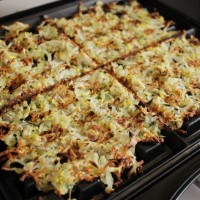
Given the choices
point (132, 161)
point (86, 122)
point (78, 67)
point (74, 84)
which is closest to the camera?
point (132, 161)

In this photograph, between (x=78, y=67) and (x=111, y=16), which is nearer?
(x=78, y=67)

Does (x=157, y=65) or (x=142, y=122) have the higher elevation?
(x=157, y=65)

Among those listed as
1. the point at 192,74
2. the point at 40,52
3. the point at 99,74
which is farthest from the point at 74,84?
the point at 192,74

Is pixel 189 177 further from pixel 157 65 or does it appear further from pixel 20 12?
pixel 20 12

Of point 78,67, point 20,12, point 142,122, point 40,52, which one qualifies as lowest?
point 142,122

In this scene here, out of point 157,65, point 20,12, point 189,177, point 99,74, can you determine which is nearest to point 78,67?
point 99,74

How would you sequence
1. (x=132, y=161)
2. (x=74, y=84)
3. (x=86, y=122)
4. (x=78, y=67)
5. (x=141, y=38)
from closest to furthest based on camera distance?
(x=132, y=161), (x=86, y=122), (x=74, y=84), (x=78, y=67), (x=141, y=38)

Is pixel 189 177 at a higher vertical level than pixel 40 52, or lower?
lower

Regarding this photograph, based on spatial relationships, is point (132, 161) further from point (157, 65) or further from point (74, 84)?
point (157, 65)

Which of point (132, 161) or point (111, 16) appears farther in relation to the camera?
point (111, 16)

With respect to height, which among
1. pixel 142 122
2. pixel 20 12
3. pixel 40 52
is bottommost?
pixel 142 122
